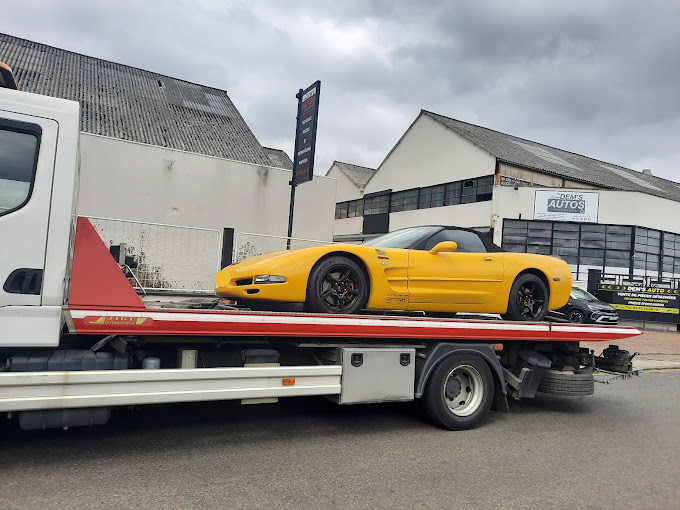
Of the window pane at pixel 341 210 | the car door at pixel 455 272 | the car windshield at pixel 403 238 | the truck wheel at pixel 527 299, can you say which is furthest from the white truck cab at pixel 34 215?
the window pane at pixel 341 210

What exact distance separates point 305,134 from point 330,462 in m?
9.76

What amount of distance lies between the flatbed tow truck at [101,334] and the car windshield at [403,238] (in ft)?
3.47

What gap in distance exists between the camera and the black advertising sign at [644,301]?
64.5 ft

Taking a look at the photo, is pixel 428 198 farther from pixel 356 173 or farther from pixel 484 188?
pixel 356 173

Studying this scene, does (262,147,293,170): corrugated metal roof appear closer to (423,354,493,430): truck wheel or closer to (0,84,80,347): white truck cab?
(423,354,493,430): truck wheel

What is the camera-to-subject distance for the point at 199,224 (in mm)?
15172

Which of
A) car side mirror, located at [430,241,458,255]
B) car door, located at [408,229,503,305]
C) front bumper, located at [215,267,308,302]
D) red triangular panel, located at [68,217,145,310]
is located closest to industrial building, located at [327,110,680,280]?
car door, located at [408,229,503,305]

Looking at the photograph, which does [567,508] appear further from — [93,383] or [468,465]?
[93,383]

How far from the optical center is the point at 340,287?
206 inches

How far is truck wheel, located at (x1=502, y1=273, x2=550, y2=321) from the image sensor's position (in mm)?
6258

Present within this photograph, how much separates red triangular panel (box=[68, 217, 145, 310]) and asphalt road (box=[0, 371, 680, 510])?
1.21 meters

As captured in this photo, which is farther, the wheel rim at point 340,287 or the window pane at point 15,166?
the wheel rim at point 340,287

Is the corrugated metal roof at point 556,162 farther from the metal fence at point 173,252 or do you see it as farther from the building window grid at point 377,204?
the metal fence at point 173,252

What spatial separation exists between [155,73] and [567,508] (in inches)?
836
